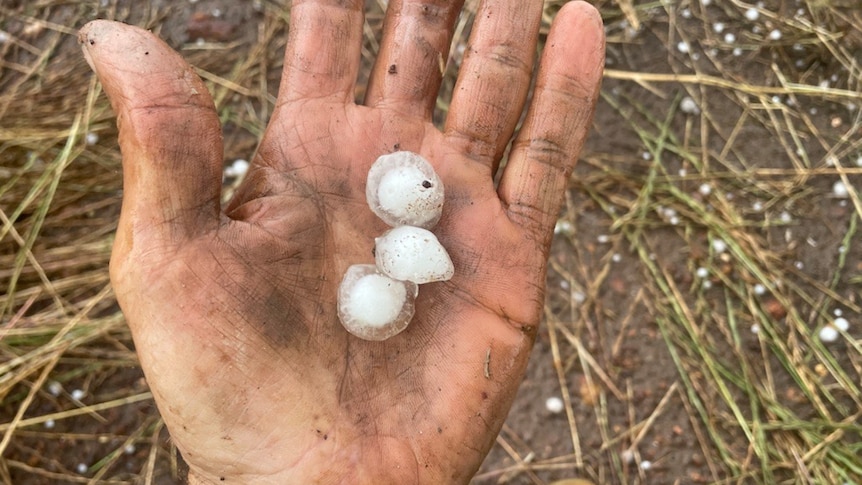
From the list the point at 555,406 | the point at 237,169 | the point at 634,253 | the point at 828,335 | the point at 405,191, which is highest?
the point at 405,191

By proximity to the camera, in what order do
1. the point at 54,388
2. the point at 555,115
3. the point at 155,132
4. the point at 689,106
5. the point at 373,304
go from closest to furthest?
the point at 155,132 → the point at 373,304 → the point at 555,115 → the point at 54,388 → the point at 689,106

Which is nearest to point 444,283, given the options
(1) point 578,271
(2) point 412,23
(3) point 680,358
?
(2) point 412,23

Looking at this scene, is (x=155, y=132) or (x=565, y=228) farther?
(x=565, y=228)

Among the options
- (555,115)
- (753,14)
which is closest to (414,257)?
(555,115)

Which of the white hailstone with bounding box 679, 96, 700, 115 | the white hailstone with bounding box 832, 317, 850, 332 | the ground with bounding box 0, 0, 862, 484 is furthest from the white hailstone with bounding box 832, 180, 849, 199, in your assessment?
the white hailstone with bounding box 679, 96, 700, 115

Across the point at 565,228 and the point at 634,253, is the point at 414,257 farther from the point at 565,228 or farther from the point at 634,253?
the point at 634,253

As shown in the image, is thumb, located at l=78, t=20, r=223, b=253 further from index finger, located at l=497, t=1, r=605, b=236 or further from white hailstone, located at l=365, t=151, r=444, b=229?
index finger, located at l=497, t=1, r=605, b=236

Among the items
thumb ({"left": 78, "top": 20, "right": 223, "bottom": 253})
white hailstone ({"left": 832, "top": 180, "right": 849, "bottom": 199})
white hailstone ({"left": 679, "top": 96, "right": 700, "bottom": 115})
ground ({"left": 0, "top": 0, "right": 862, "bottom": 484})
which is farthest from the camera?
white hailstone ({"left": 679, "top": 96, "right": 700, "bottom": 115})
